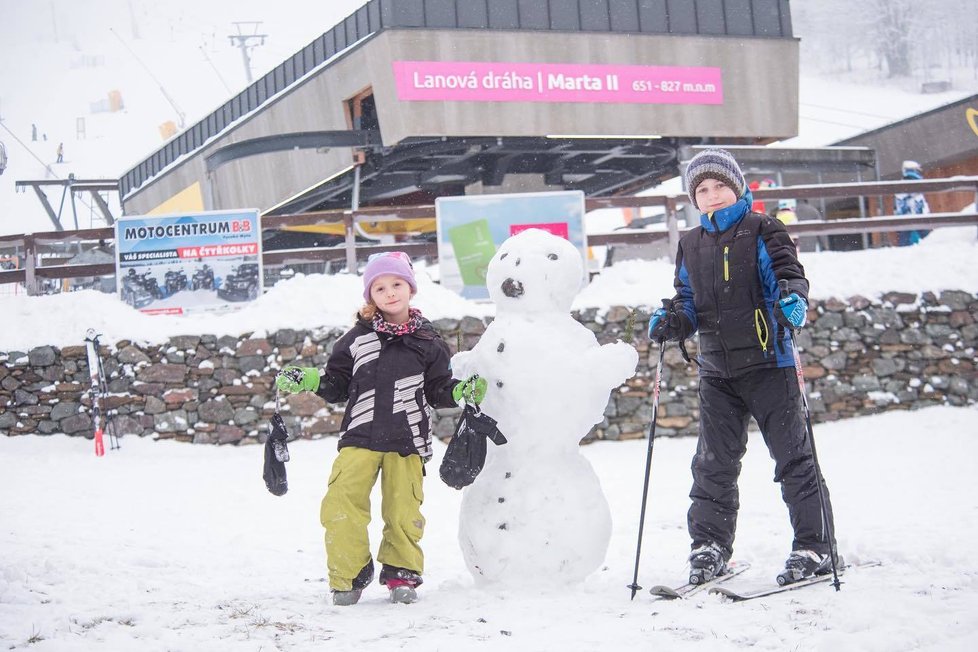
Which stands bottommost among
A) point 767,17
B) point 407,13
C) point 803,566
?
point 803,566

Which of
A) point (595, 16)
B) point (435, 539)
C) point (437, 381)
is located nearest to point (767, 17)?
point (595, 16)

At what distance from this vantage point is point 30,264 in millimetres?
9211

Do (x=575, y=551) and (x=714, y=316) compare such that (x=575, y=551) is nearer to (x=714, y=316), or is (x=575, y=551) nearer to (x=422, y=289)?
(x=714, y=316)

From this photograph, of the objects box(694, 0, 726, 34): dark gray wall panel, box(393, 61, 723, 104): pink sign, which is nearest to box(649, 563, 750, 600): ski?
box(393, 61, 723, 104): pink sign

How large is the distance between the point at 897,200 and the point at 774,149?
3.56 metres

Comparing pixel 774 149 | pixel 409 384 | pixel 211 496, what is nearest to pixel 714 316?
pixel 409 384

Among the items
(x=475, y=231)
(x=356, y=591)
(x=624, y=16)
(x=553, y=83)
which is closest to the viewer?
(x=356, y=591)

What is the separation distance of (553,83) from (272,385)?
7601mm

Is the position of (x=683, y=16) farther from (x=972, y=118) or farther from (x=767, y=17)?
(x=972, y=118)

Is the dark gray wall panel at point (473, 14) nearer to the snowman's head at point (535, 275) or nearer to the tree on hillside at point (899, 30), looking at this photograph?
the tree on hillside at point (899, 30)

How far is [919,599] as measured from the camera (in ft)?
9.84

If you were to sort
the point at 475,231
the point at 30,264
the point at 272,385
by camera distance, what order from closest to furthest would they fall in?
1. the point at 272,385
2. the point at 475,231
3. the point at 30,264

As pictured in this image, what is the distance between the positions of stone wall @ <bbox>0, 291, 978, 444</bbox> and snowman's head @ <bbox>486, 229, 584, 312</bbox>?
418 cm

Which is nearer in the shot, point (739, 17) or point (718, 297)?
point (718, 297)
